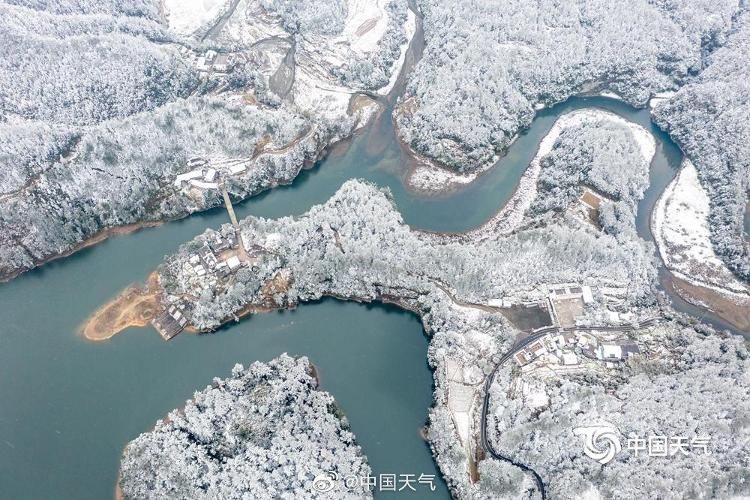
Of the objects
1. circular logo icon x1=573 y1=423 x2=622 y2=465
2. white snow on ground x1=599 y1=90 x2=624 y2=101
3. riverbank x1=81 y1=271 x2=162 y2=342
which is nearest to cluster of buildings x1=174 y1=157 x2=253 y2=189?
riverbank x1=81 y1=271 x2=162 y2=342

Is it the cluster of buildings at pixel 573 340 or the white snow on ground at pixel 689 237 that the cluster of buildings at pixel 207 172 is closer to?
the cluster of buildings at pixel 573 340

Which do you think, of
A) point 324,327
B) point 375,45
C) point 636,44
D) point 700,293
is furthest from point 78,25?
point 700,293

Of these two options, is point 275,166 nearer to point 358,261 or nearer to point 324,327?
point 358,261

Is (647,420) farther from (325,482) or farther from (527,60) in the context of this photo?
(527,60)

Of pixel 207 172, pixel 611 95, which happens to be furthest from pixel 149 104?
pixel 611 95

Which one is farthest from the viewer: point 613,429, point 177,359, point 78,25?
point 78,25
